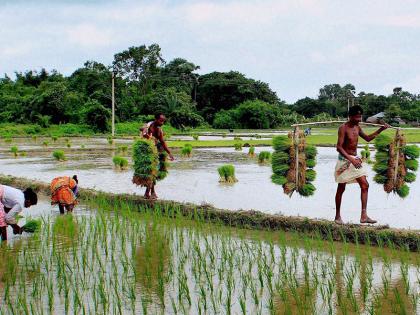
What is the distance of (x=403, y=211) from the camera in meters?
7.37

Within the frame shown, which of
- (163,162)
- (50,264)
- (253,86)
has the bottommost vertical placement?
(50,264)

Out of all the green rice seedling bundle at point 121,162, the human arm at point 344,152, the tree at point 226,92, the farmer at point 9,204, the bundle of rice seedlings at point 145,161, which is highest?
the tree at point 226,92

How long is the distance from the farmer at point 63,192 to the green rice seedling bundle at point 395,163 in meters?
3.63

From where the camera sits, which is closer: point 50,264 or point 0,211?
point 50,264

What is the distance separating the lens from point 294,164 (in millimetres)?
6578

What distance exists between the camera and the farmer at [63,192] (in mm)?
7452

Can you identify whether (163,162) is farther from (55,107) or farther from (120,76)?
(120,76)

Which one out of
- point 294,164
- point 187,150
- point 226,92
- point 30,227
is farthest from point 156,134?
point 226,92

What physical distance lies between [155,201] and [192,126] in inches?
1399

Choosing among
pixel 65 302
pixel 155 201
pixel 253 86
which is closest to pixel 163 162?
pixel 155 201

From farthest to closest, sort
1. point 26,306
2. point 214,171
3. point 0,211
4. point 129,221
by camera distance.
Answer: point 214,171 < point 129,221 < point 0,211 < point 26,306

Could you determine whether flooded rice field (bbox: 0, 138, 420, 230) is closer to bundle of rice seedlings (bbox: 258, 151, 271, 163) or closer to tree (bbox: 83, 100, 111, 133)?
bundle of rice seedlings (bbox: 258, 151, 271, 163)

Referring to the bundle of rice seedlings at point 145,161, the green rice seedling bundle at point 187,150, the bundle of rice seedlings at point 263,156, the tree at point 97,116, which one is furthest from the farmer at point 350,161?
the tree at point 97,116

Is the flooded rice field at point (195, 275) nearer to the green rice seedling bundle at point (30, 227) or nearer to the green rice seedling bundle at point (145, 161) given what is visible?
the green rice seedling bundle at point (30, 227)
